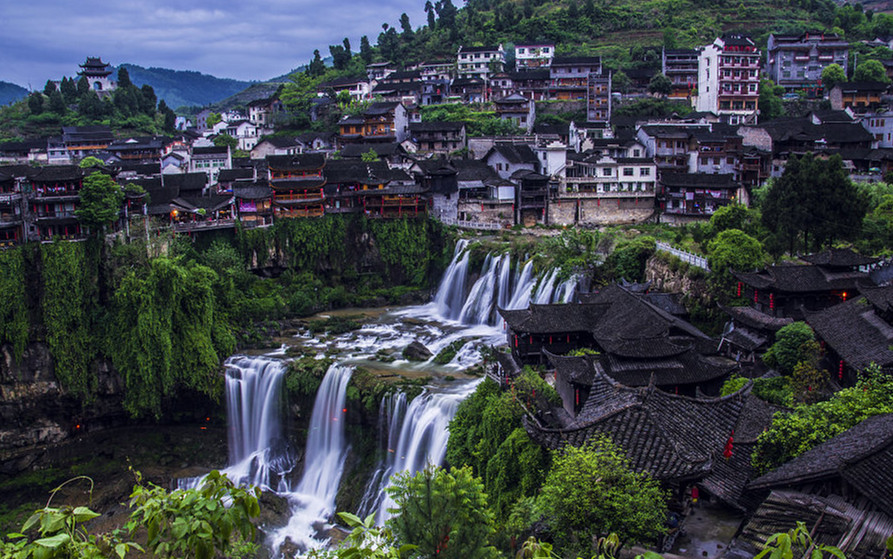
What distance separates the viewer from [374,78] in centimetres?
9725

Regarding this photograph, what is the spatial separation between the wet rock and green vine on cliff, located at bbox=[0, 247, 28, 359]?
2123 cm

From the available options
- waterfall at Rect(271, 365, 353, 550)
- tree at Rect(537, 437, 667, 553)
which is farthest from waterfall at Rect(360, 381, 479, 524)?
tree at Rect(537, 437, 667, 553)

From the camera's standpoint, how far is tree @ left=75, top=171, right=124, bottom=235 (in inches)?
1720

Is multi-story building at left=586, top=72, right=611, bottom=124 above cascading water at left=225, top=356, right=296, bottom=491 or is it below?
above

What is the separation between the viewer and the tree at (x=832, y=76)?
75.9 metres

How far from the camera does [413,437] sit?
33.2 metres

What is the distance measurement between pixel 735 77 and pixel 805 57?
15.1 meters

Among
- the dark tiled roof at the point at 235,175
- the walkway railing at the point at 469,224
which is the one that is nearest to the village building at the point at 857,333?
the walkway railing at the point at 469,224

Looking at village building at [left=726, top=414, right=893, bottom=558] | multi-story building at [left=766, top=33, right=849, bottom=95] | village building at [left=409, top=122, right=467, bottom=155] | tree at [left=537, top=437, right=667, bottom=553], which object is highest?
→ multi-story building at [left=766, top=33, right=849, bottom=95]

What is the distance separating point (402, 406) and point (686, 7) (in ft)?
322

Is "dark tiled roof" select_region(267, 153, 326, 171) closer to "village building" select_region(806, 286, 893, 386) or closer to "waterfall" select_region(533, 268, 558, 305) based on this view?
"waterfall" select_region(533, 268, 558, 305)

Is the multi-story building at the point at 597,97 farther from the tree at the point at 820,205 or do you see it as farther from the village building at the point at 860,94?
the tree at the point at 820,205

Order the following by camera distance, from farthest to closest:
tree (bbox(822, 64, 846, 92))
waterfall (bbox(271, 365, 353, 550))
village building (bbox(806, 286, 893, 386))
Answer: tree (bbox(822, 64, 846, 92))
waterfall (bbox(271, 365, 353, 550))
village building (bbox(806, 286, 893, 386))

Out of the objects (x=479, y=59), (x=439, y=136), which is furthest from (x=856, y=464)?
(x=479, y=59)
